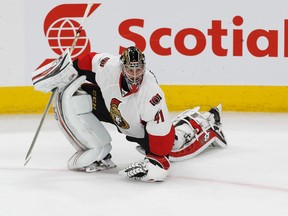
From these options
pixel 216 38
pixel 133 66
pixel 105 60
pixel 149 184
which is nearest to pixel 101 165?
pixel 149 184

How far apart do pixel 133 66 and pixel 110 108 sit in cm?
31

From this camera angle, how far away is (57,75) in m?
3.05

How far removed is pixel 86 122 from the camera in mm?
3111

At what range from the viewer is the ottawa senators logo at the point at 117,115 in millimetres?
2947

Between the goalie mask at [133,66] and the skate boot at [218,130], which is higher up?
the goalie mask at [133,66]

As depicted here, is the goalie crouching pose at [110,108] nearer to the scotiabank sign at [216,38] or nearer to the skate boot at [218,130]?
the skate boot at [218,130]

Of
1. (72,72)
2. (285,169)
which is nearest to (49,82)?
(72,72)

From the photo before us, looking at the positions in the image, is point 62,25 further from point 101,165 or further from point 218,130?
point 101,165

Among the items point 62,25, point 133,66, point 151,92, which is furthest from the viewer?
point 62,25

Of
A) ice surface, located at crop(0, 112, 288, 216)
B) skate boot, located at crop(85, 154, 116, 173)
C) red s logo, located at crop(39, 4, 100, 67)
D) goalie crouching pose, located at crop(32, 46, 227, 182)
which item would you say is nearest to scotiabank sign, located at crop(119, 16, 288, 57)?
red s logo, located at crop(39, 4, 100, 67)

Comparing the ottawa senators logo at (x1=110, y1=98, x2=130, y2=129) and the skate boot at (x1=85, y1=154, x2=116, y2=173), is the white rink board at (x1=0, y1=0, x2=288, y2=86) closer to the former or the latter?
the skate boot at (x1=85, y1=154, x2=116, y2=173)

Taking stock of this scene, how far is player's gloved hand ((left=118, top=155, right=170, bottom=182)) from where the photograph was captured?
2.84m

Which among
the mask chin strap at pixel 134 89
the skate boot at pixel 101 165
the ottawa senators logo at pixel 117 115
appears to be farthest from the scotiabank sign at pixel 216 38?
the mask chin strap at pixel 134 89

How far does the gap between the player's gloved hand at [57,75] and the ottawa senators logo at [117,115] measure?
0.27 metres
